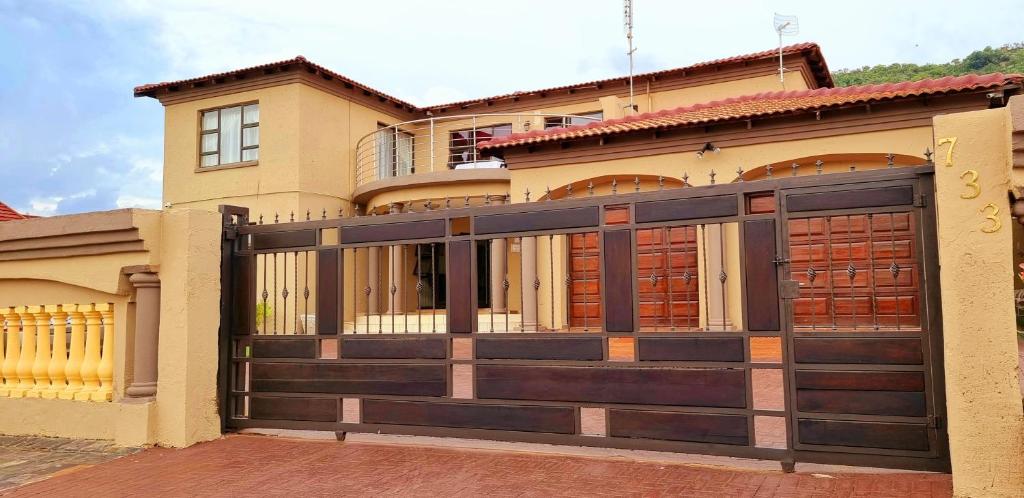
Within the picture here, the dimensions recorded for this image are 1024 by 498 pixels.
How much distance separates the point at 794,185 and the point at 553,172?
31.1ft

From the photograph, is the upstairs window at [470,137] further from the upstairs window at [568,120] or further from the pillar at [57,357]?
the pillar at [57,357]

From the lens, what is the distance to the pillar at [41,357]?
23.1 ft

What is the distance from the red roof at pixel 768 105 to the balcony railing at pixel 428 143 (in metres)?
5.87

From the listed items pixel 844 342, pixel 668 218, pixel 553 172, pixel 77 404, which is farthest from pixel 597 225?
pixel 553 172

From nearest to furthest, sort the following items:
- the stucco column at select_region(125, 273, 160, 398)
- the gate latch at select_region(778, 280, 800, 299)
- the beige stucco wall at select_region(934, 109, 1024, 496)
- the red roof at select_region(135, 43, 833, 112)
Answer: the beige stucco wall at select_region(934, 109, 1024, 496)
the gate latch at select_region(778, 280, 800, 299)
the stucco column at select_region(125, 273, 160, 398)
the red roof at select_region(135, 43, 833, 112)

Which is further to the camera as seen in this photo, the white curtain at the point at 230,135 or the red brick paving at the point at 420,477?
the white curtain at the point at 230,135

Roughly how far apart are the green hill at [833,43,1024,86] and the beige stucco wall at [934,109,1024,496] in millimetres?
31328

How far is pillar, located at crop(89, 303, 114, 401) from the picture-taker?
6746 mm

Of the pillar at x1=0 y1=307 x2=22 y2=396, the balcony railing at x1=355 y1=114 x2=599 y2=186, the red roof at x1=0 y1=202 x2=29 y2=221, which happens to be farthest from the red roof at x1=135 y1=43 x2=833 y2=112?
the pillar at x1=0 y1=307 x2=22 y2=396

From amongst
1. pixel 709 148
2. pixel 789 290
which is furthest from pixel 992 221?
pixel 709 148

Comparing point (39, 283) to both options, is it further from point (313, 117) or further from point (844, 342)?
point (313, 117)

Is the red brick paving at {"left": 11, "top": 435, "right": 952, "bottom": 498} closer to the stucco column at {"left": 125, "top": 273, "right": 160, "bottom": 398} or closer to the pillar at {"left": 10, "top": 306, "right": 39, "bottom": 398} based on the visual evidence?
the stucco column at {"left": 125, "top": 273, "right": 160, "bottom": 398}

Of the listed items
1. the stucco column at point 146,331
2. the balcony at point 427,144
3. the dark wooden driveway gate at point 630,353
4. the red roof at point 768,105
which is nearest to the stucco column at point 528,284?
the red roof at point 768,105

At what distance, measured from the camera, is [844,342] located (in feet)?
15.4
